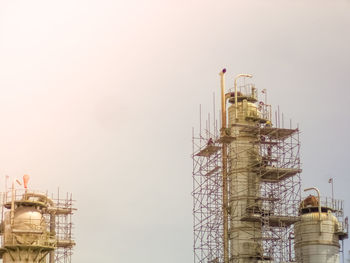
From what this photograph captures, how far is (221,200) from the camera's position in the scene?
100 meters

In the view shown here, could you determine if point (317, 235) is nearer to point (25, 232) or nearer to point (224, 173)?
point (224, 173)

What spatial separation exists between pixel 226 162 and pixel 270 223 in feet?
27.8

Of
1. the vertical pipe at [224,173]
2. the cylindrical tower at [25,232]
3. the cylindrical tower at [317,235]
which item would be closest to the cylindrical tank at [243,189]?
the vertical pipe at [224,173]

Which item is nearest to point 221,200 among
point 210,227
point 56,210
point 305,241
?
point 210,227

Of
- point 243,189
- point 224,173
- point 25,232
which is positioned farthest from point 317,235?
point 25,232

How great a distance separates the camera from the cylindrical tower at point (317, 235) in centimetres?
10025

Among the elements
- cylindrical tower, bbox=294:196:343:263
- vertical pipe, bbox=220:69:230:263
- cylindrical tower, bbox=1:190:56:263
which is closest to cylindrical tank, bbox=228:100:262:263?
vertical pipe, bbox=220:69:230:263

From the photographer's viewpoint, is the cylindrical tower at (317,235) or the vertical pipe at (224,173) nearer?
the vertical pipe at (224,173)

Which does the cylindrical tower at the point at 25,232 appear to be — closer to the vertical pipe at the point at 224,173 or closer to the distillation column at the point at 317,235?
the vertical pipe at the point at 224,173

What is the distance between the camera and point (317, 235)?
10050 cm

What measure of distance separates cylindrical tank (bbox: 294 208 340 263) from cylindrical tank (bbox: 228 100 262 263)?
6270 mm

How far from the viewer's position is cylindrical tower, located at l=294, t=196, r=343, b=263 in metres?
100

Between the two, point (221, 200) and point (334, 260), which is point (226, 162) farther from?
point (334, 260)

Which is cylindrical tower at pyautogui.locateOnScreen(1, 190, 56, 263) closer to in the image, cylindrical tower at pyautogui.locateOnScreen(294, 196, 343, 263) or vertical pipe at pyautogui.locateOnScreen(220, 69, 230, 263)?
vertical pipe at pyautogui.locateOnScreen(220, 69, 230, 263)
